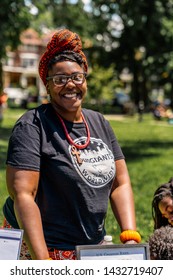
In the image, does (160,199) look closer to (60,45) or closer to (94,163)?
(94,163)

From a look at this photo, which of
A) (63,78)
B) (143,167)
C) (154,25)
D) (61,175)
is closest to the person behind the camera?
(61,175)

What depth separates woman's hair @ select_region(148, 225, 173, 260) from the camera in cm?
301

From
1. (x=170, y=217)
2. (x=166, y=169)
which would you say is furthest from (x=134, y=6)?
(x=170, y=217)

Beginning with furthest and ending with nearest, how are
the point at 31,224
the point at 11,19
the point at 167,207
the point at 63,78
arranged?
the point at 11,19 → the point at 167,207 → the point at 63,78 → the point at 31,224

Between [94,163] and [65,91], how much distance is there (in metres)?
0.40

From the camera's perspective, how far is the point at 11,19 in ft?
57.9

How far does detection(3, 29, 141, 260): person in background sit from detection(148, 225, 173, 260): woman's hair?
0.39 ft

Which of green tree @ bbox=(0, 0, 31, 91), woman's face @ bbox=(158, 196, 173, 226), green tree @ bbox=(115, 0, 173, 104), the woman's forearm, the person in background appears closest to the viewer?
the woman's forearm

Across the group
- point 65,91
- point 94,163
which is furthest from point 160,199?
point 65,91

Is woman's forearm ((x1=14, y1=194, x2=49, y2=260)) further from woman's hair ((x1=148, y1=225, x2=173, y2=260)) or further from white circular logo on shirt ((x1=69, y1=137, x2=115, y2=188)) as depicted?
woman's hair ((x1=148, y1=225, x2=173, y2=260))

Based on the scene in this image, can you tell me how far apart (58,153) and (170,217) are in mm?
995

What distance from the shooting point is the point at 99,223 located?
3133 millimetres

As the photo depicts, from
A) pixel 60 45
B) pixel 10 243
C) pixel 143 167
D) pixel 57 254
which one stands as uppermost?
pixel 60 45

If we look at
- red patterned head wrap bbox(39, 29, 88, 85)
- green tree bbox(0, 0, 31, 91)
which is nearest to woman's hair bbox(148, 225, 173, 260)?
red patterned head wrap bbox(39, 29, 88, 85)
